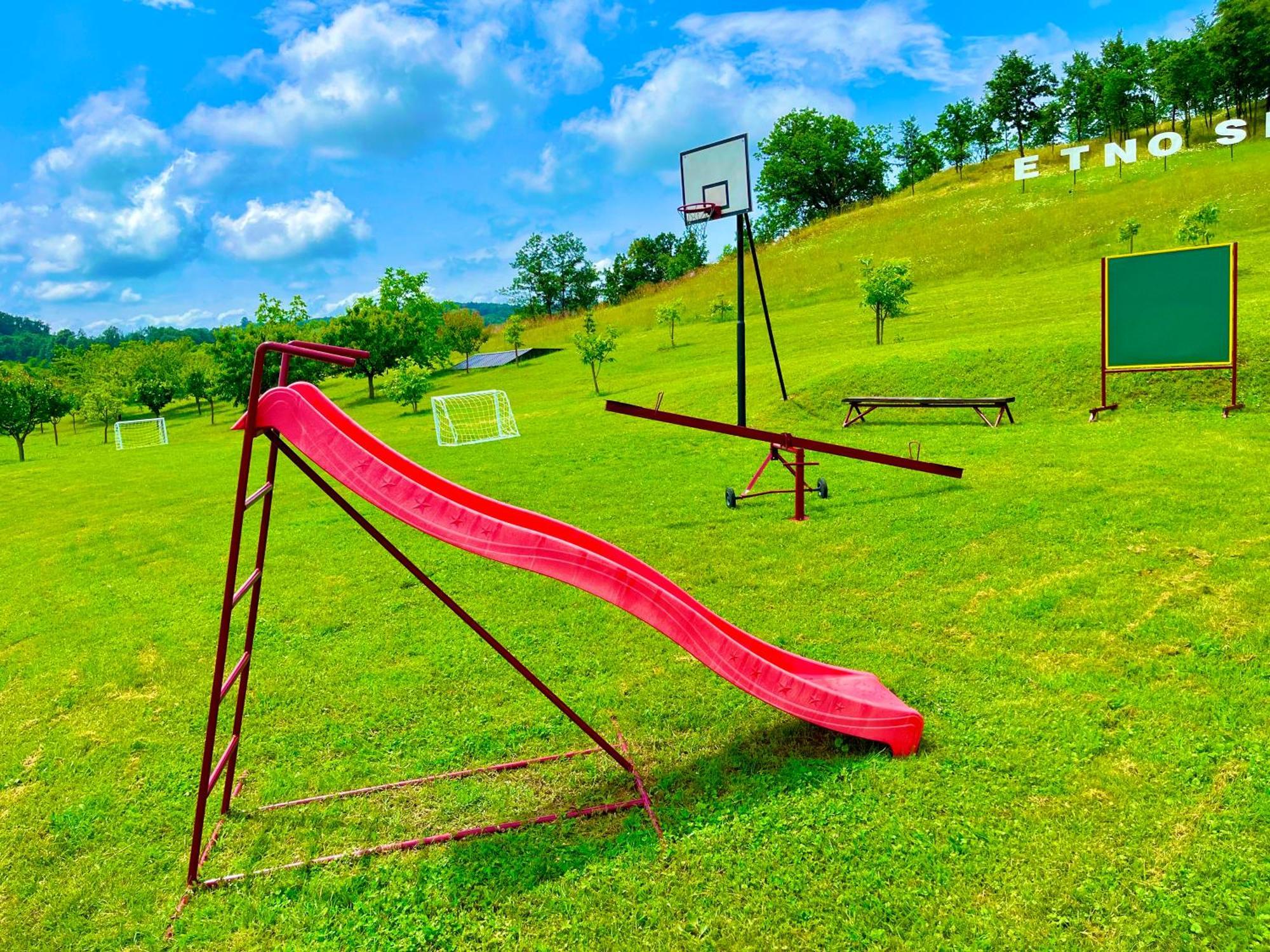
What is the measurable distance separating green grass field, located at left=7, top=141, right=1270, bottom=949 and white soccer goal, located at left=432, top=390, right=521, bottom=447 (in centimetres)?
768

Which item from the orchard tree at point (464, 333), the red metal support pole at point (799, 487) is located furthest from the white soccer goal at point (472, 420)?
the orchard tree at point (464, 333)

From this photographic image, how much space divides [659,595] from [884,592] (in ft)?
12.4

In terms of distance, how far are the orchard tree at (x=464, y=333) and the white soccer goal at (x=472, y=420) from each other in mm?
16792

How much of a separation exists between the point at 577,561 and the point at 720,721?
1.93m

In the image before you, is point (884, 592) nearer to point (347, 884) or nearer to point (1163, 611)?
point (1163, 611)

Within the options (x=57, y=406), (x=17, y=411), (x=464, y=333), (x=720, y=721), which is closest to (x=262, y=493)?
(x=720, y=721)

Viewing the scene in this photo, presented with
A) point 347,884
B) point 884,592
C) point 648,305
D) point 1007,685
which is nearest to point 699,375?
point 884,592

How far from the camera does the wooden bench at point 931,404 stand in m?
14.4

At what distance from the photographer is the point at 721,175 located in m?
16.7

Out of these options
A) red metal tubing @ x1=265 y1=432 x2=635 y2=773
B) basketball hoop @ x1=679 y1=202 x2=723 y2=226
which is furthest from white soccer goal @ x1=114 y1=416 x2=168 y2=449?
red metal tubing @ x1=265 y1=432 x2=635 y2=773

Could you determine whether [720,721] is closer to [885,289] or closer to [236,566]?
[236,566]

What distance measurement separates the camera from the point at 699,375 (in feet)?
95.0

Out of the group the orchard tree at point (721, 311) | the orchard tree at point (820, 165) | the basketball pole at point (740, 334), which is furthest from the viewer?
the orchard tree at point (820, 165)

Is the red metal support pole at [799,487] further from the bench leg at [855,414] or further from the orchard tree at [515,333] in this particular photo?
the orchard tree at [515,333]
